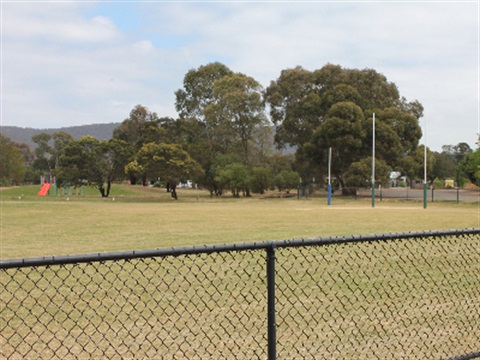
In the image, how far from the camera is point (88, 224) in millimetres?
18734

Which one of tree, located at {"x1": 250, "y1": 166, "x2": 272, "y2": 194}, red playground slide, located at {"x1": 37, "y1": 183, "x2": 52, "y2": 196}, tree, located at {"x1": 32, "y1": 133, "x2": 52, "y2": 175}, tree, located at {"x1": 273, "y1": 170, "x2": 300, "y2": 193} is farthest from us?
tree, located at {"x1": 32, "y1": 133, "x2": 52, "y2": 175}

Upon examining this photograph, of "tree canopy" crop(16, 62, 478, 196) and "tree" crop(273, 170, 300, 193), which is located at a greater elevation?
"tree canopy" crop(16, 62, 478, 196)

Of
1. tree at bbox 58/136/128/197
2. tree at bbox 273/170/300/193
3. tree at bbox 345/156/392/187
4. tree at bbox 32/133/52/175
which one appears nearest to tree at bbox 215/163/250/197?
tree at bbox 273/170/300/193

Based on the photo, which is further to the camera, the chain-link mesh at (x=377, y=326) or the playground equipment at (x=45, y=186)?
the playground equipment at (x=45, y=186)

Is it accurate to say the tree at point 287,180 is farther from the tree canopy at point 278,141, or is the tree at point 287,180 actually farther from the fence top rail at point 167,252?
the fence top rail at point 167,252

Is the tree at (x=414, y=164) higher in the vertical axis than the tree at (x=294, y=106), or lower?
lower

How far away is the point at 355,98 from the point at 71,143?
2908 cm

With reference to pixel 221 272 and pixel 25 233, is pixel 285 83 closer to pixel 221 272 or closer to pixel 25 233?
pixel 25 233

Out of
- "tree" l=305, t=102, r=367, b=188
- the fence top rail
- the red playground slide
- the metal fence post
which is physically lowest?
the red playground slide

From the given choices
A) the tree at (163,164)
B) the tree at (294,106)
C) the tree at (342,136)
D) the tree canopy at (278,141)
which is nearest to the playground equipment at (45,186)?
the tree canopy at (278,141)

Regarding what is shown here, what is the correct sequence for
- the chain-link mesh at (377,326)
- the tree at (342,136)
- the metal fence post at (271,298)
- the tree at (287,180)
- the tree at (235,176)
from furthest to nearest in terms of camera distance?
the tree at (287,180) → the tree at (235,176) → the tree at (342,136) → the chain-link mesh at (377,326) → the metal fence post at (271,298)

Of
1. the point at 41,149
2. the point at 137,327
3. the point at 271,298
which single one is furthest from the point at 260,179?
the point at 41,149

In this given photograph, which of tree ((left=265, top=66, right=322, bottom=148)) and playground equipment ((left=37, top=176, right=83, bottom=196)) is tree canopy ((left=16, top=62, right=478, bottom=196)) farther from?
playground equipment ((left=37, top=176, right=83, bottom=196))

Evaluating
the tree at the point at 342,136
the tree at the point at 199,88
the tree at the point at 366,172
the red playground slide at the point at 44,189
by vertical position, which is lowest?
the red playground slide at the point at 44,189
